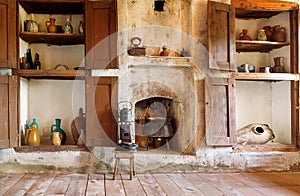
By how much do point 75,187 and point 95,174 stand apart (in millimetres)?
667

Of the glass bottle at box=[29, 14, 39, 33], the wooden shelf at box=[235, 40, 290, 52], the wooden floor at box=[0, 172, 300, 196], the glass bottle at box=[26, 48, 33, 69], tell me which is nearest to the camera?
the wooden floor at box=[0, 172, 300, 196]

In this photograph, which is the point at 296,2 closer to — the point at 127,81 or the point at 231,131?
the point at 231,131

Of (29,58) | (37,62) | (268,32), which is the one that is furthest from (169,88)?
(29,58)

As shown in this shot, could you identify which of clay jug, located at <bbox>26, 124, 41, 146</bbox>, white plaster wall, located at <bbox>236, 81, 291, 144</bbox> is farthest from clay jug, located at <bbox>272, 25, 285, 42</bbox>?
clay jug, located at <bbox>26, 124, 41, 146</bbox>

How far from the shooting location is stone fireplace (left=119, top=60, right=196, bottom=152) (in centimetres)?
439

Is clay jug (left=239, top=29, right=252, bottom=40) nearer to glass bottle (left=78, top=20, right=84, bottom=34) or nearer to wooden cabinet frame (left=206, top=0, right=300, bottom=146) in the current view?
wooden cabinet frame (left=206, top=0, right=300, bottom=146)

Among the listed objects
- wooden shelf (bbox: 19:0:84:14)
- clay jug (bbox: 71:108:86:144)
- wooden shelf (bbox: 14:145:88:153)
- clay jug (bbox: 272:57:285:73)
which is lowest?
wooden shelf (bbox: 14:145:88:153)

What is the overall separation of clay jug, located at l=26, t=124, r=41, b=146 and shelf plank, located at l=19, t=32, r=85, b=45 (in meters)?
1.27

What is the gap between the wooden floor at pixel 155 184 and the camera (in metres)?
3.27

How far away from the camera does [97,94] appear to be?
13.7 feet

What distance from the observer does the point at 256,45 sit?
15.9 ft

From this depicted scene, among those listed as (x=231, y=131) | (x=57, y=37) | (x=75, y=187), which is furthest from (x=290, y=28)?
(x=75, y=187)

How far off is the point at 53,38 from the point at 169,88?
1823 mm

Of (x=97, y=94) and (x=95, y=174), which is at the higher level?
(x=97, y=94)
